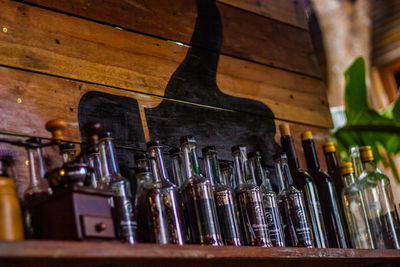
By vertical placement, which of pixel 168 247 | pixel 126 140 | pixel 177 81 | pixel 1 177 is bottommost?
pixel 168 247

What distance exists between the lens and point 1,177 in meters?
1.09

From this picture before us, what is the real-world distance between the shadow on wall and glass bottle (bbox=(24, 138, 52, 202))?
Answer: 281 millimetres

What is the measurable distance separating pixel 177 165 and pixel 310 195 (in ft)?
1.56

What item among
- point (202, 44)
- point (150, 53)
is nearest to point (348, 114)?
point (202, 44)

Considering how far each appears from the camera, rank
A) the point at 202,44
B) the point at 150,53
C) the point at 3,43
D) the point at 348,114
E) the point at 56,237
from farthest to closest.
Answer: the point at 348,114, the point at 202,44, the point at 150,53, the point at 3,43, the point at 56,237

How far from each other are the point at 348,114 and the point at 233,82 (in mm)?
642

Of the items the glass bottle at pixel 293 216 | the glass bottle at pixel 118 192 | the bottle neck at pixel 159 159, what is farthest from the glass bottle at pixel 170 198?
the glass bottle at pixel 293 216

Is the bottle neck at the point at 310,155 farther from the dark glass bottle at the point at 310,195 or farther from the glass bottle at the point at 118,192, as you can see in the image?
the glass bottle at the point at 118,192

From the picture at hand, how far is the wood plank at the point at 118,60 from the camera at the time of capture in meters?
1.47

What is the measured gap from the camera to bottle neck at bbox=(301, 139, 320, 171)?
1.90 m

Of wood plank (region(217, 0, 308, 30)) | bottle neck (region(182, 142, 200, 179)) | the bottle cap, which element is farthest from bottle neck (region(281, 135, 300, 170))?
the bottle cap

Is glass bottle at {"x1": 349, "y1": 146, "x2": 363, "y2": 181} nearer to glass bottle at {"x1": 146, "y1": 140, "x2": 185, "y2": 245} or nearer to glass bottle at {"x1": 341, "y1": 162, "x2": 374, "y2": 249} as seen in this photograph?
glass bottle at {"x1": 341, "y1": 162, "x2": 374, "y2": 249}

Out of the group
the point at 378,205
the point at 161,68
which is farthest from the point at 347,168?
the point at 161,68

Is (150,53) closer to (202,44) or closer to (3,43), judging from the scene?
(202,44)
